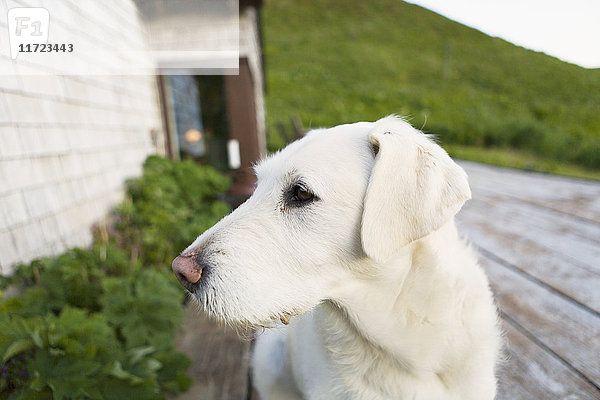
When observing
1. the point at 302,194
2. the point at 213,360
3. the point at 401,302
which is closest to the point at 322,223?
the point at 302,194

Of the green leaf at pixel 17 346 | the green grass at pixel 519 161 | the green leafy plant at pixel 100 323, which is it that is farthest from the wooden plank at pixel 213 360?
the green grass at pixel 519 161

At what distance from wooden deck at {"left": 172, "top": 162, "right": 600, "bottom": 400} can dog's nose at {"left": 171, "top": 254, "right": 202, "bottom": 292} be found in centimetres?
120

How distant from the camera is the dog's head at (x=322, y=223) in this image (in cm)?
120

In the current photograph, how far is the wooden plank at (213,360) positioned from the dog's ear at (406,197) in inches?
51.9

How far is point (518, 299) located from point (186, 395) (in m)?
2.19

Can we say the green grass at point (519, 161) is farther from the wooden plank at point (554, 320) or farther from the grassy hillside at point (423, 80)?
the wooden plank at point (554, 320)

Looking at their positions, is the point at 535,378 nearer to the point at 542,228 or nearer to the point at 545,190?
the point at 542,228

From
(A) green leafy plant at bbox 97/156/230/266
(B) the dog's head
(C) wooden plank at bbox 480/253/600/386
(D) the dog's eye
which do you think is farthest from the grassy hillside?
(A) green leafy plant at bbox 97/156/230/266

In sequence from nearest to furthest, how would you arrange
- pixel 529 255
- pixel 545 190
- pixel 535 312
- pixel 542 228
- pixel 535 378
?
pixel 535 378, pixel 535 312, pixel 529 255, pixel 542 228, pixel 545 190

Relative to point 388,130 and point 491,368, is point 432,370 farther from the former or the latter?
point 388,130

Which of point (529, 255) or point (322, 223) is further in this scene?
point (529, 255)

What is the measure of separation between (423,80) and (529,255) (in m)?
26.1

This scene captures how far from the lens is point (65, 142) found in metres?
3.32

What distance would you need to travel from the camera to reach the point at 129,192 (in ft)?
15.3
